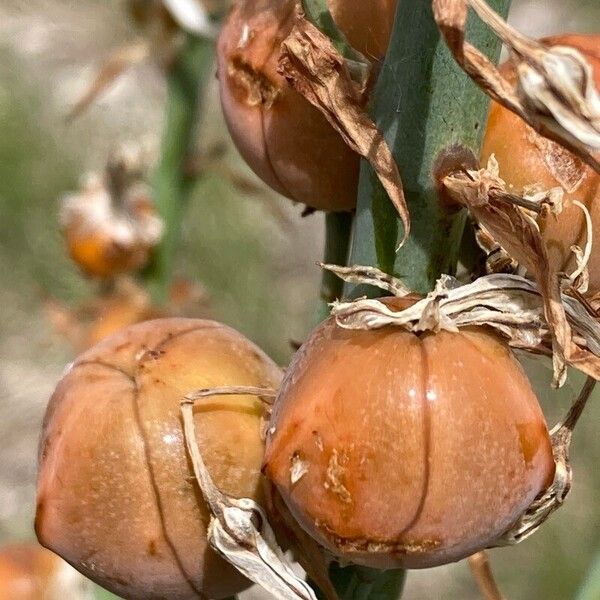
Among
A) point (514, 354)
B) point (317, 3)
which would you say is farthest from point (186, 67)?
point (514, 354)

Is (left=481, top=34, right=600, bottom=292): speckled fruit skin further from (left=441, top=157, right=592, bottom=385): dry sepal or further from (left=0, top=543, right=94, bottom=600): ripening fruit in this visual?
(left=0, top=543, right=94, bottom=600): ripening fruit

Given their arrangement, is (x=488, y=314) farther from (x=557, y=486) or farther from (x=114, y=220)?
(x=114, y=220)

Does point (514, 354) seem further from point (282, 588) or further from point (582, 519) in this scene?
point (582, 519)

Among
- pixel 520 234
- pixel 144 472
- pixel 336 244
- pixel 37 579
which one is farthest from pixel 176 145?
pixel 520 234

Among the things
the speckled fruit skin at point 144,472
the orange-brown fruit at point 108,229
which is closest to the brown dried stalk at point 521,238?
the speckled fruit skin at point 144,472

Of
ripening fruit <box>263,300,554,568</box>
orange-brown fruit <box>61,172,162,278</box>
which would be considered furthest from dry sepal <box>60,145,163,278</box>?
ripening fruit <box>263,300,554,568</box>

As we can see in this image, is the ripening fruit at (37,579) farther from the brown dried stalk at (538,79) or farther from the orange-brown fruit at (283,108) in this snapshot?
the brown dried stalk at (538,79)
